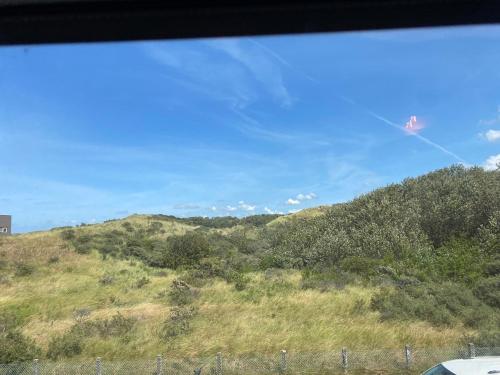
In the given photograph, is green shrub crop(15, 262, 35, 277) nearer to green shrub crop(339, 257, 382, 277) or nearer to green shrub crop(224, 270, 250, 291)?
green shrub crop(224, 270, 250, 291)

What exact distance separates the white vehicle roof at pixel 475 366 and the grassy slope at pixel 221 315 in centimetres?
1073

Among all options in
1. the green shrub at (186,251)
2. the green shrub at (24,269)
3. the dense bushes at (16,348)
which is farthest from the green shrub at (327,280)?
the green shrub at (24,269)

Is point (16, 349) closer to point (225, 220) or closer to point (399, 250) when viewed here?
point (399, 250)

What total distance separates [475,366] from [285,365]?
346 inches

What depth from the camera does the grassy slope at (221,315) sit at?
17484 mm

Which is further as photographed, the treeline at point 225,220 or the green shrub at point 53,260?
the treeline at point 225,220

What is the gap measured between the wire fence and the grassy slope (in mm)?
2203

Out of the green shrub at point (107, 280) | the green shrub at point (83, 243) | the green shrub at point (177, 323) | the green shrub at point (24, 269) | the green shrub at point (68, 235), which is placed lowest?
the green shrub at point (177, 323)

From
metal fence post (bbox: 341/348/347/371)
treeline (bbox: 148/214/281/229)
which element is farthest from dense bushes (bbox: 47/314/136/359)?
treeline (bbox: 148/214/281/229)

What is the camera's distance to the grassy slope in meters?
17.5

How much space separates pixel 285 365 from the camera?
14469mm

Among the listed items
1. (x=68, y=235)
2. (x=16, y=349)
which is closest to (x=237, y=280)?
(x=16, y=349)

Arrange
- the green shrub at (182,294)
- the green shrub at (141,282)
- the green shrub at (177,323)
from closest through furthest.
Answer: the green shrub at (177,323) → the green shrub at (182,294) → the green shrub at (141,282)

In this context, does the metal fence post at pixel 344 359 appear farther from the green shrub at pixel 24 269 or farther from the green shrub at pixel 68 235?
the green shrub at pixel 68 235
